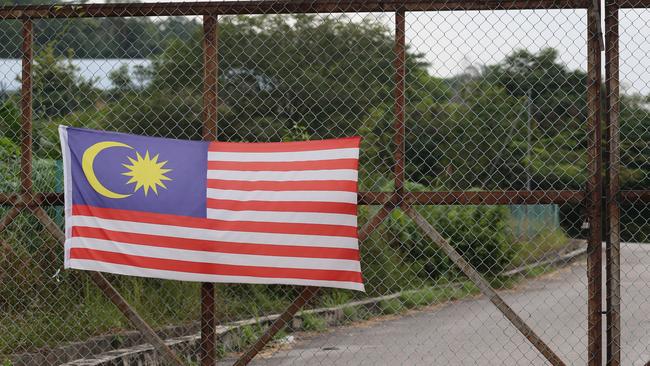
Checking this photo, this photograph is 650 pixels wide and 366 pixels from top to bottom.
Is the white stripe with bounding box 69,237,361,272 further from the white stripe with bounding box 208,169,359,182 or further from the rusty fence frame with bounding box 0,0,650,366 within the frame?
the white stripe with bounding box 208,169,359,182

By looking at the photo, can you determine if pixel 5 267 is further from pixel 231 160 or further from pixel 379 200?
pixel 379 200

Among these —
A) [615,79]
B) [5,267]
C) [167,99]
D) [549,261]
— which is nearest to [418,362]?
[5,267]

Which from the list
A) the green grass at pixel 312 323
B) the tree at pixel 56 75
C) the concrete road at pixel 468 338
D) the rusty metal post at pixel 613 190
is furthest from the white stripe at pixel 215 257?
the tree at pixel 56 75

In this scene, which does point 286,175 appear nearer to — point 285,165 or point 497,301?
point 285,165

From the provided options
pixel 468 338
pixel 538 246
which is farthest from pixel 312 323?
pixel 538 246

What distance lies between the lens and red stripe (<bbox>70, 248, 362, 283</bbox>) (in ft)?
18.7

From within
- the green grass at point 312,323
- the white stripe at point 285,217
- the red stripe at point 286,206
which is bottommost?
the green grass at point 312,323

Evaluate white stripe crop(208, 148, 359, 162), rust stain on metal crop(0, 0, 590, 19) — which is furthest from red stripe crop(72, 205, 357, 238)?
rust stain on metal crop(0, 0, 590, 19)

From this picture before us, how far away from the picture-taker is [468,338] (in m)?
11.2

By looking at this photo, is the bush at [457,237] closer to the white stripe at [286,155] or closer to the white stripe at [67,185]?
the white stripe at [286,155]

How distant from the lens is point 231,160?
583 centimetres

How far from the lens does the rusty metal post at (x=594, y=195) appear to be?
562 centimetres

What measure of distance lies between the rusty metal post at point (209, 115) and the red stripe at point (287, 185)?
0.97 ft

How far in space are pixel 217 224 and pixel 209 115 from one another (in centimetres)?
66
